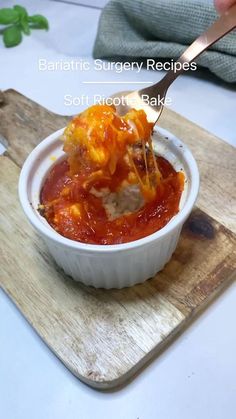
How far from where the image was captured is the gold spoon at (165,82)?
80 cm

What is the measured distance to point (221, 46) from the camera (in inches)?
45.9

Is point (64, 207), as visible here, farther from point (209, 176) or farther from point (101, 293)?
point (209, 176)

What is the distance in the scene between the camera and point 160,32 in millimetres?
1271

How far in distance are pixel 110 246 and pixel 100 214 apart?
8 cm

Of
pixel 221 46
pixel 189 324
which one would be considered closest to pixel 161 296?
pixel 189 324

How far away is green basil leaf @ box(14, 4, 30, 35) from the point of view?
1.51 metres

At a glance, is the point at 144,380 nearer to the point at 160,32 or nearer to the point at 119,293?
the point at 119,293

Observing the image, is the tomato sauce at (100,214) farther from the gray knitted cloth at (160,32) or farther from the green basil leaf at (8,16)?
the green basil leaf at (8,16)

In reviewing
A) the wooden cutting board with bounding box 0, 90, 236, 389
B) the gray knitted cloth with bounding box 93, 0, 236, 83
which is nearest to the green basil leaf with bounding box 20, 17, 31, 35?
the gray knitted cloth with bounding box 93, 0, 236, 83

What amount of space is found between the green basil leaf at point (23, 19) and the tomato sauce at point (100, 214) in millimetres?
959

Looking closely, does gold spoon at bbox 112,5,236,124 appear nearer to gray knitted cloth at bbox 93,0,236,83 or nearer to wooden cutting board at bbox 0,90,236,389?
wooden cutting board at bbox 0,90,236,389

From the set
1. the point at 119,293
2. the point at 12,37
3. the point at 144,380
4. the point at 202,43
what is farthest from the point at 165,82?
the point at 12,37

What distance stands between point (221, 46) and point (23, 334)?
84 cm

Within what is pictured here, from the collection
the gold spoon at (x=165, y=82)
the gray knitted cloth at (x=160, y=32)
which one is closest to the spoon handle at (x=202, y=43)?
the gold spoon at (x=165, y=82)
